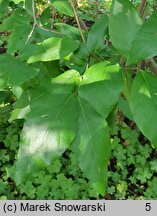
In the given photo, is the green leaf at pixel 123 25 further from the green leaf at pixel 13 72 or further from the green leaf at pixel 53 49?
the green leaf at pixel 13 72

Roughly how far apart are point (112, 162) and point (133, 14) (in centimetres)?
161

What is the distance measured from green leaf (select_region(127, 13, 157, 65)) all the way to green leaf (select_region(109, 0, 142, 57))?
54mm

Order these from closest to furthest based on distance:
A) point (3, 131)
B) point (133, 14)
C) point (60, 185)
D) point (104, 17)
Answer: point (133, 14) → point (104, 17) → point (60, 185) → point (3, 131)

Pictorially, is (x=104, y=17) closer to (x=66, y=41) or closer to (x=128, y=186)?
(x=66, y=41)

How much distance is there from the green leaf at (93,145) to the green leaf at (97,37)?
0.25 m

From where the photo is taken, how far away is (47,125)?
2.60ft

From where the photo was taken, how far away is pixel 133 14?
90cm

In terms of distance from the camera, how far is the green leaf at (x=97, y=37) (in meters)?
1.00

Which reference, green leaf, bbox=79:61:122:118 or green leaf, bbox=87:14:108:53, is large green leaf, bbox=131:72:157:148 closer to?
green leaf, bbox=79:61:122:118

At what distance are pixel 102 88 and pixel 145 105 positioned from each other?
0.11 meters

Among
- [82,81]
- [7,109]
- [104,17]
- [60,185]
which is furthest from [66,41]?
[60,185]

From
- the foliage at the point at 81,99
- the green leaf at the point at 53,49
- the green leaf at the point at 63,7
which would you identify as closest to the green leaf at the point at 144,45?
the foliage at the point at 81,99

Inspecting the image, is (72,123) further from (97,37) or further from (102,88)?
(97,37)

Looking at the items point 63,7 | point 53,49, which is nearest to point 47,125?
point 53,49
